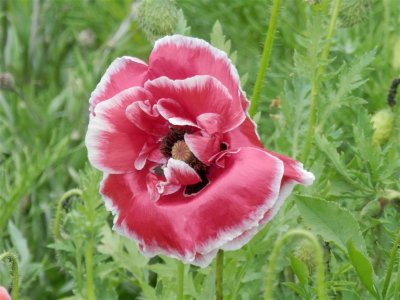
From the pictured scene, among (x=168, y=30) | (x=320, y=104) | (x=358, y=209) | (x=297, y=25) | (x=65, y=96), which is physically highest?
(x=168, y=30)

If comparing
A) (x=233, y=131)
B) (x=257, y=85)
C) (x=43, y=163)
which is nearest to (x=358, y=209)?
(x=257, y=85)

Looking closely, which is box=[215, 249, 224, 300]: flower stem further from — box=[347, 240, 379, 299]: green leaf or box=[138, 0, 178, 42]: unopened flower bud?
box=[138, 0, 178, 42]: unopened flower bud

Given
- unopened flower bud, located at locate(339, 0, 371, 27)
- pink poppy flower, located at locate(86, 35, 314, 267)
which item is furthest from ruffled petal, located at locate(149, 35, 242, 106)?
unopened flower bud, located at locate(339, 0, 371, 27)

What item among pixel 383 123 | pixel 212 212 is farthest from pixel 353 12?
pixel 212 212

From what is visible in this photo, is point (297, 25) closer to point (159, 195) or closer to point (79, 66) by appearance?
point (79, 66)

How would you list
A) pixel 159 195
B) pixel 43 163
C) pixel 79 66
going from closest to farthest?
1. pixel 159 195
2. pixel 43 163
3. pixel 79 66

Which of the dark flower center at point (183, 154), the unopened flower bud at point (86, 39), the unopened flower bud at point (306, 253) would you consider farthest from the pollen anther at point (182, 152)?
the unopened flower bud at point (86, 39)

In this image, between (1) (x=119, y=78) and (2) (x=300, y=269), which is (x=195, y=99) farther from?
(2) (x=300, y=269)

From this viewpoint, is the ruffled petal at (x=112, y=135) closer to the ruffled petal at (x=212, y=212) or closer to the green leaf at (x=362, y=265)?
the ruffled petal at (x=212, y=212)
